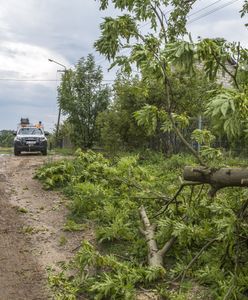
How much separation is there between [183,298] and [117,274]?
3.03ft

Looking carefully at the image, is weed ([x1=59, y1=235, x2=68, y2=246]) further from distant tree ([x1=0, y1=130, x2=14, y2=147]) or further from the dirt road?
distant tree ([x1=0, y1=130, x2=14, y2=147])

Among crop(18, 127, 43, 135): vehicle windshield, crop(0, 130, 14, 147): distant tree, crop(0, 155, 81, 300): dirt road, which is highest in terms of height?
crop(18, 127, 43, 135): vehicle windshield

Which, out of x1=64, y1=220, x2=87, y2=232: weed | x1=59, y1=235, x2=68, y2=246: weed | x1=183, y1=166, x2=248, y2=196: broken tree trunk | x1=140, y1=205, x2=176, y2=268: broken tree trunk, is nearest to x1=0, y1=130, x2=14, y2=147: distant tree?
x1=64, y1=220, x2=87, y2=232: weed

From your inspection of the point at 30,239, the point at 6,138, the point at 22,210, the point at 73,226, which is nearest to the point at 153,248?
the point at 73,226

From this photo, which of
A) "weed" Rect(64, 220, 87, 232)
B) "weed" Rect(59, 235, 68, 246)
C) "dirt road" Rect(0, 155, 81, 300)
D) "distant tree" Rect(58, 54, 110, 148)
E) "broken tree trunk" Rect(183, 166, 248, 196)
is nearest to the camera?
"broken tree trunk" Rect(183, 166, 248, 196)

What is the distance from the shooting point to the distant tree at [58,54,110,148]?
2222 centimetres

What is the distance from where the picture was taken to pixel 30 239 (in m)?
6.76

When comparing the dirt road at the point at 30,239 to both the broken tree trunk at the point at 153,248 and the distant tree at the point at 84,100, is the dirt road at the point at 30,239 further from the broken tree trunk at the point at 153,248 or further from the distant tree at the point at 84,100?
the distant tree at the point at 84,100

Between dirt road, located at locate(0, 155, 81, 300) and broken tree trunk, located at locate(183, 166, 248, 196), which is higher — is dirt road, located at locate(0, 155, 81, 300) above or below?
below

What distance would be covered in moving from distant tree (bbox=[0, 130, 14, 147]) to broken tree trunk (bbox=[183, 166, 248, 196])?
47405 millimetres

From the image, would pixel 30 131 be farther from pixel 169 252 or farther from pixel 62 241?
pixel 169 252

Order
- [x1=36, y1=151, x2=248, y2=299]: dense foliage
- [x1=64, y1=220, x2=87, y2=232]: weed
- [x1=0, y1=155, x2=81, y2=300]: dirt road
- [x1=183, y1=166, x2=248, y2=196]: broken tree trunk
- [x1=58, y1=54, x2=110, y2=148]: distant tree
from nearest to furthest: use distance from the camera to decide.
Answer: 1. [x1=183, y1=166, x2=248, y2=196]: broken tree trunk
2. [x1=36, y1=151, x2=248, y2=299]: dense foliage
3. [x1=0, y1=155, x2=81, y2=300]: dirt road
4. [x1=64, y1=220, x2=87, y2=232]: weed
5. [x1=58, y1=54, x2=110, y2=148]: distant tree

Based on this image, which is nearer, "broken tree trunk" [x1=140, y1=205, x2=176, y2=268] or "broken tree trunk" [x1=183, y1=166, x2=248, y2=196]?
"broken tree trunk" [x1=183, y1=166, x2=248, y2=196]

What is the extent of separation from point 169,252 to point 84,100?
17.5 meters
